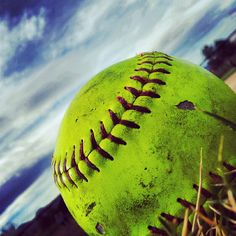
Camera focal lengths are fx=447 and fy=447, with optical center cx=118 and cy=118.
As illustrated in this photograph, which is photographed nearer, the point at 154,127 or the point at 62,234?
the point at 154,127

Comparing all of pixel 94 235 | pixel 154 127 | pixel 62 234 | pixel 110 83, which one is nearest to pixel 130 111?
pixel 154 127

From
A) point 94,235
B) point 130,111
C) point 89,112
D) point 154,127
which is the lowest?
point 94,235

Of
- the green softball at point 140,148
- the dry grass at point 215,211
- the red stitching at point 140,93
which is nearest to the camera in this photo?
the dry grass at point 215,211

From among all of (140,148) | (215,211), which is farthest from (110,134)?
(215,211)

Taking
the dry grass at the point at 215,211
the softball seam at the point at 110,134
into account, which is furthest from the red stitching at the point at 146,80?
the dry grass at the point at 215,211

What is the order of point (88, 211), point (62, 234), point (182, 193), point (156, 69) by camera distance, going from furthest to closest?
point (62, 234), point (156, 69), point (88, 211), point (182, 193)

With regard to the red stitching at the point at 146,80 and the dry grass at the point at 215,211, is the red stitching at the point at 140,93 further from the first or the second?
the dry grass at the point at 215,211

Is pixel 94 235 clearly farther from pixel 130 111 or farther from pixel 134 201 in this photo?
pixel 130 111

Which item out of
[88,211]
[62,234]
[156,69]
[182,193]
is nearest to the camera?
[182,193]
